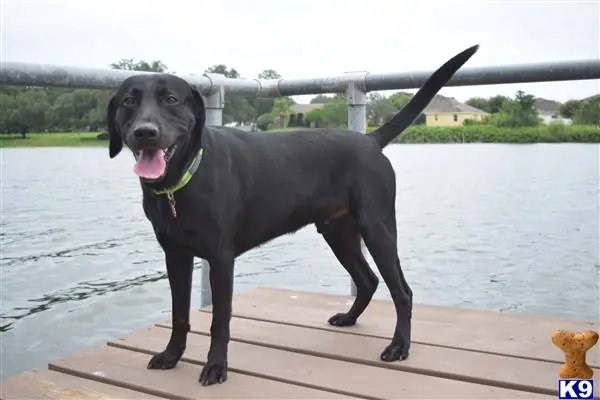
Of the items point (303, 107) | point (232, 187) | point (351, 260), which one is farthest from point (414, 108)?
point (303, 107)

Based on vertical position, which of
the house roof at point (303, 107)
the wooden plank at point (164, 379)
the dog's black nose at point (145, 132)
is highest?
the house roof at point (303, 107)

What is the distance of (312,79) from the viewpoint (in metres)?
3.53

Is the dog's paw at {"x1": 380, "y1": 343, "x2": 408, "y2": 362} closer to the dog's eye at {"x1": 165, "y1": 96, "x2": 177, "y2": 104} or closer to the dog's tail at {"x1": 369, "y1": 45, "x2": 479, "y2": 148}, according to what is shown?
the dog's tail at {"x1": 369, "y1": 45, "x2": 479, "y2": 148}

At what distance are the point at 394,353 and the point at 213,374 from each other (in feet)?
2.31

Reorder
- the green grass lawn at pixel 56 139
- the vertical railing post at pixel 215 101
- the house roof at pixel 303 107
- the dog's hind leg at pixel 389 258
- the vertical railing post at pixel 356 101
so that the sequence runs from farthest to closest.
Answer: the green grass lawn at pixel 56 139, the house roof at pixel 303 107, the vertical railing post at pixel 356 101, the vertical railing post at pixel 215 101, the dog's hind leg at pixel 389 258

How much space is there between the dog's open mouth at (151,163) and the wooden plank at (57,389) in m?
0.77

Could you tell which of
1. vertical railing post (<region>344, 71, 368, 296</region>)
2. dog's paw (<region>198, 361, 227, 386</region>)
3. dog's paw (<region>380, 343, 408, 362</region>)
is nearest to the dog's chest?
dog's paw (<region>198, 361, 227, 386</region>)

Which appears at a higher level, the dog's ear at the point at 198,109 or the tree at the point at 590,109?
the tree at the point at 590,109

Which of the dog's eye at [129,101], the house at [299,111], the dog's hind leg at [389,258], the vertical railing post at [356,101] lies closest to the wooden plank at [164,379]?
the dog's hind leg at [389,258]

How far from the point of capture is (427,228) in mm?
11828

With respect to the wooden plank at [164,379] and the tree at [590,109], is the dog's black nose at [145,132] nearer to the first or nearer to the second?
the wooden plank at [164,379]

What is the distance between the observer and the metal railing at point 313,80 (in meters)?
2.52

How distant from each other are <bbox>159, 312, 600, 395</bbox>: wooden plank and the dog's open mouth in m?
1.03

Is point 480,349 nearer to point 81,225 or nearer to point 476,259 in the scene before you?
point 476,259
